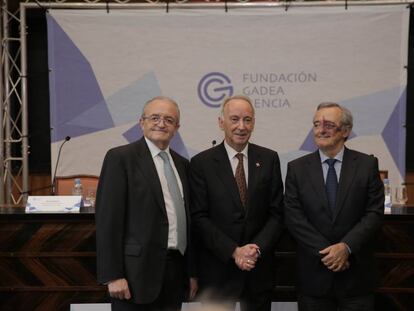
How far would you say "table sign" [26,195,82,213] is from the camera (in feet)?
9.36

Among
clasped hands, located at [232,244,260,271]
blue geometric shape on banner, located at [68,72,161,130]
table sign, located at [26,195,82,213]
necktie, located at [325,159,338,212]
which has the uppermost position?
blue geometric shape on banner, located at [68,72,161,130]

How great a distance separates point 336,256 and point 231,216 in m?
0.52

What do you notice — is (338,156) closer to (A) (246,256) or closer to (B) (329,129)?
(B) (329,129)

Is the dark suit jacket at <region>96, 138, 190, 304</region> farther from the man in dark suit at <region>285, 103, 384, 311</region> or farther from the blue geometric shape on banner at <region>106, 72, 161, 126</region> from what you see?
the blue geometric shape on banner at <region>106, 72, 161, 126</region>

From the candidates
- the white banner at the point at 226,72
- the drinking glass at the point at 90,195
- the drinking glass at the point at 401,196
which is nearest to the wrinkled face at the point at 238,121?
the drinking glass at the point at 90,195

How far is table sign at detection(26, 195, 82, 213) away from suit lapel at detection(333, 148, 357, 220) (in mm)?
1548

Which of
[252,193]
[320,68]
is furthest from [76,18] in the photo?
[252,193]

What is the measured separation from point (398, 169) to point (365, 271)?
3.05 meters

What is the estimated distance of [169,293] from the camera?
85.7 inches

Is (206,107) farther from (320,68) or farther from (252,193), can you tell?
(252,193)

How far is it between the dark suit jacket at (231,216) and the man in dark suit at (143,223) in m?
0.14

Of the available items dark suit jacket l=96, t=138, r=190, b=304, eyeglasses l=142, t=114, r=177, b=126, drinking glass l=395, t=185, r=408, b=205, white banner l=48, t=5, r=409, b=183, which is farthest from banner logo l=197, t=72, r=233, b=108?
dark suit jacket l=96, t=138, r=190, b=304

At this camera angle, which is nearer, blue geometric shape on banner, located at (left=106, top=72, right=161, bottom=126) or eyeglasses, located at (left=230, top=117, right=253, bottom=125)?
eyeglasses, located at (left=230, top=117, right=253, bottom=125)

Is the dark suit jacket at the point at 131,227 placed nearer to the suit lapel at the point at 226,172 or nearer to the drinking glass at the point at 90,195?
the suit lapel at the point at 226,172
